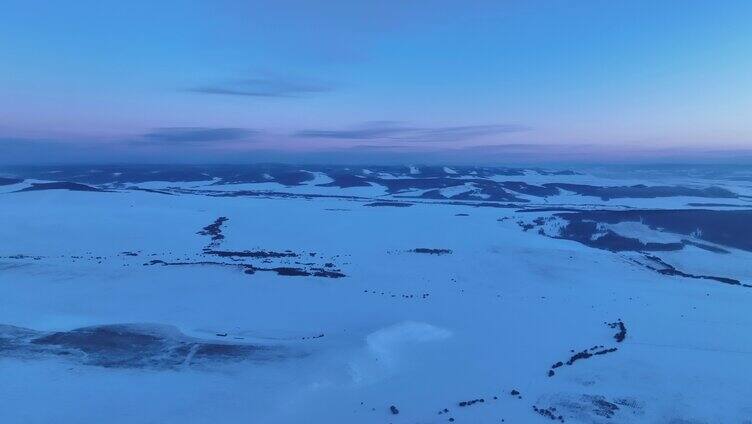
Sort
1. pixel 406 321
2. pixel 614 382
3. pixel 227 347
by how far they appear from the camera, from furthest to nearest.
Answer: pixel 406 321
pixel 227 347
pixel 614 382

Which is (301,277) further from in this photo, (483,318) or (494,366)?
(494,366)

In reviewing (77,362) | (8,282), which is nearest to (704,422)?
(77,362)

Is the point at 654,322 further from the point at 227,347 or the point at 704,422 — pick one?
the point at 227,347

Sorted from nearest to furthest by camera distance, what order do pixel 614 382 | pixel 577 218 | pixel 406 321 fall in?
1. pixel 614 382
2. pixel 406 321
3. pixel 577 218

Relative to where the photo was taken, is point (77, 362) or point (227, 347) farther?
point (227, 347)

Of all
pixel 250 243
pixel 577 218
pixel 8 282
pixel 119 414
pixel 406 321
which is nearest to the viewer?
pixel 119 414

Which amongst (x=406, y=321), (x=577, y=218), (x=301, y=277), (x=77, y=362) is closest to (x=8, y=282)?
(x=77, y=362)
